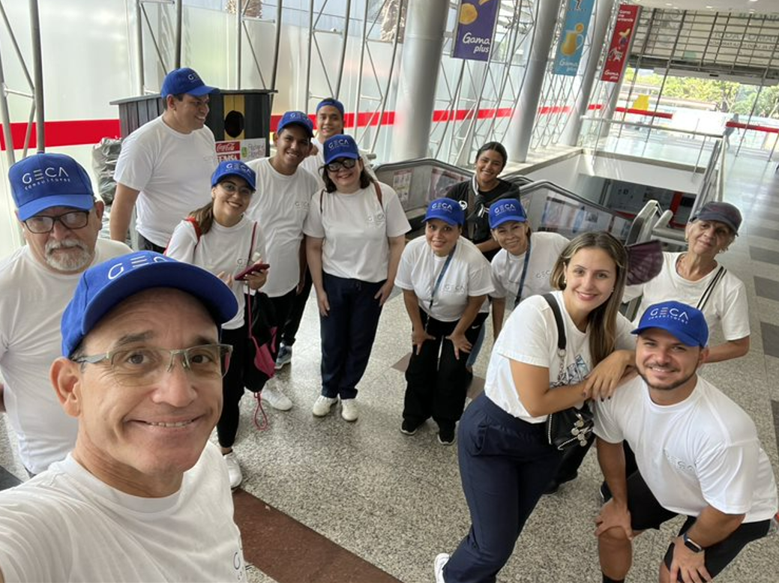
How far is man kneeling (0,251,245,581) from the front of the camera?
0.79 metres

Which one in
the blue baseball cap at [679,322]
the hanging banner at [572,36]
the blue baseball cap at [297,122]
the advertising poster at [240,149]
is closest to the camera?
the blue baseball cap at [679,322]

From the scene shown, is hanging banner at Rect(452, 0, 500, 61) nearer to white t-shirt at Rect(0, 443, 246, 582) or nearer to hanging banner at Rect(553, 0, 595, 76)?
hanging banner at Rect(553, 0, 595, 76)

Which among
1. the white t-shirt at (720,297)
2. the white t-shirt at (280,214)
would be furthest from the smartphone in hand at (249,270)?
the white t-shirt at (720,297)

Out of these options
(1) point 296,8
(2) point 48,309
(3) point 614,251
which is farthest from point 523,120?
(2) point 48,309

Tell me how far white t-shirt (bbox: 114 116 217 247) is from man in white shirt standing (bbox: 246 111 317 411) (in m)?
0.30

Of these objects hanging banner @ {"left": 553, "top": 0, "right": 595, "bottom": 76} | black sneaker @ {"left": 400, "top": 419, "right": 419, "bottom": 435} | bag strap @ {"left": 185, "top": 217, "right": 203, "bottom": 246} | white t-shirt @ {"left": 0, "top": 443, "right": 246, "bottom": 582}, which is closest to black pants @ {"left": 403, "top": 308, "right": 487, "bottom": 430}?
black sneaker @ {"left": 400, "top": 419, "right": 419, "bottom": 435}

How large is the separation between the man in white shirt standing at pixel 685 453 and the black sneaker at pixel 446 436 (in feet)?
3.78

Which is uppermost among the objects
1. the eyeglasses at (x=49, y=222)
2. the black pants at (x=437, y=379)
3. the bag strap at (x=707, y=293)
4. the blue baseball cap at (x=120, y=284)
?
the blue baseball cap at (x=120, y=284)

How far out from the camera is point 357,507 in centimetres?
254

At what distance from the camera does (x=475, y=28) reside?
7.00 m

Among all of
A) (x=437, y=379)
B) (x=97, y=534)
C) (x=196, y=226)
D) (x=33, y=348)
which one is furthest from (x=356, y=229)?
(x=97, y=534)

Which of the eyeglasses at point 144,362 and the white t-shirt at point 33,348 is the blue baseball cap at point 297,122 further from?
the eyeglasses at point 144,362

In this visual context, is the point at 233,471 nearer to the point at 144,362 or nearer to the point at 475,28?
the point at 144,362

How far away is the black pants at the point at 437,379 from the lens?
298 cm
